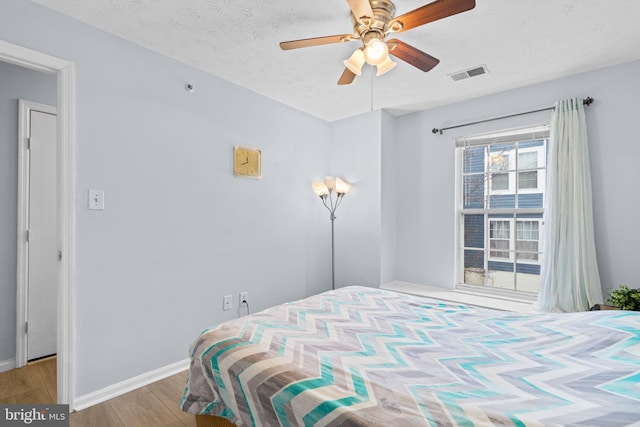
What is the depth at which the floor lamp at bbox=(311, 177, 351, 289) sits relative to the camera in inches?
135

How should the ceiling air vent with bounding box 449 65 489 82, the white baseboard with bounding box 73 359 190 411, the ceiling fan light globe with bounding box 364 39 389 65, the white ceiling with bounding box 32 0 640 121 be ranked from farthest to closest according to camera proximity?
the ceiling air vent with bounding box 449 65 489 82
the white baseboard with bounding box 73 359 190 411
the white ceiling with bounding box 32 0 640 121
the ceiling fan light globe with bounding box 364 39 389 65

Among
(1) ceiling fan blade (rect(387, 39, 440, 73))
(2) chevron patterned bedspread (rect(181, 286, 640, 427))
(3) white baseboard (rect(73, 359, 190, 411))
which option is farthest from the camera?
(3) white baseboard (rect(73, 359, 190, 411))

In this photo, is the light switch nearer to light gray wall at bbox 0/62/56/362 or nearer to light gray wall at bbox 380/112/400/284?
light gray wall at bbox 0/62/56/362

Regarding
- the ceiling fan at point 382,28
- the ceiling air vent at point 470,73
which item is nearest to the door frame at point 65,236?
the ceiling fan at point 382,28

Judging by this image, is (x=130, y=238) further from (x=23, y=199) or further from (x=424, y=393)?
(x=424, y=393)

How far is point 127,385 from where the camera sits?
2.09 m

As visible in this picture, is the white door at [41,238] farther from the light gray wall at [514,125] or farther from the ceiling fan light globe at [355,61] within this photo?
the light gray wall at [514,125]

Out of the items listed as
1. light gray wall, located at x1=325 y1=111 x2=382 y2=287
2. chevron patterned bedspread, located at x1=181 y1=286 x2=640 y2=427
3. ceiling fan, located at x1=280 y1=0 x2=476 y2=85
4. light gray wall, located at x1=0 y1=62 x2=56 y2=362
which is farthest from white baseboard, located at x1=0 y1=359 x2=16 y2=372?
ceiling fan, located at x1=280 y1=0 x2=476 y2=85

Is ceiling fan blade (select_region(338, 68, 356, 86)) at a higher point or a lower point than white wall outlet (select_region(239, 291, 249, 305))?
higher

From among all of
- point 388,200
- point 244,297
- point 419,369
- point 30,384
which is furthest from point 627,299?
point 30,384

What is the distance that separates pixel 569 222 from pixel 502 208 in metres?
0.61

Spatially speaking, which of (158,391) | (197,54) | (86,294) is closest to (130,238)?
(86,294)

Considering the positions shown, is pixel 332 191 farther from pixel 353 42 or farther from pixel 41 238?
pixel 41 238

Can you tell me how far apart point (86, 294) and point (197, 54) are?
181cm
